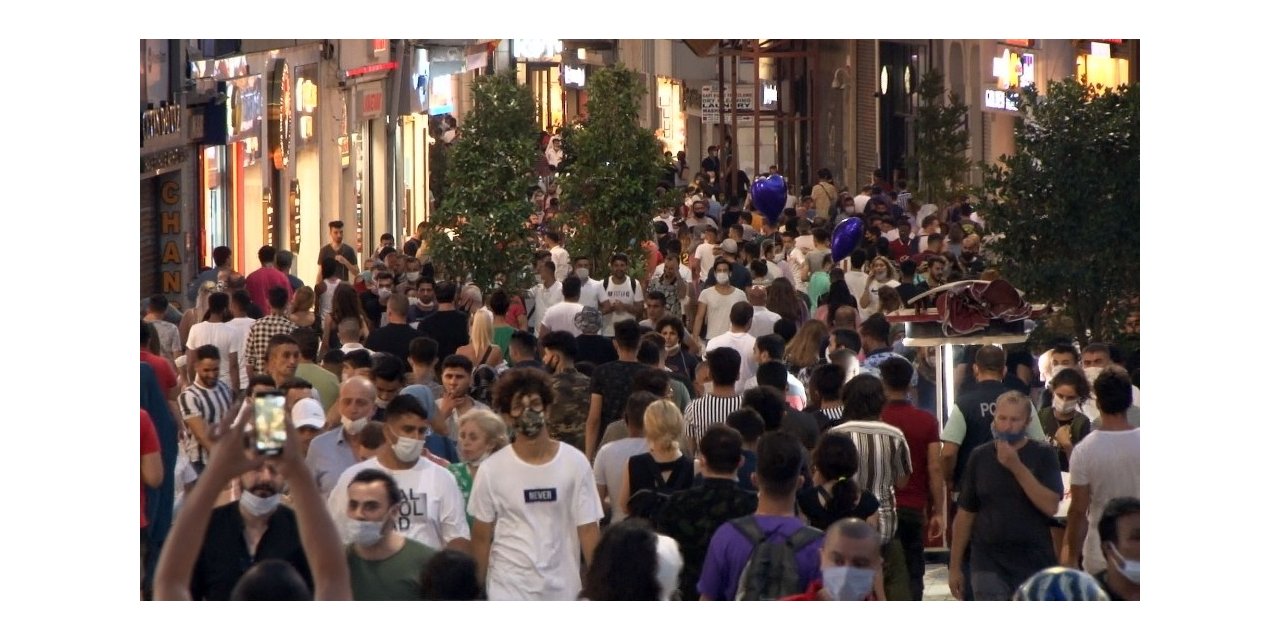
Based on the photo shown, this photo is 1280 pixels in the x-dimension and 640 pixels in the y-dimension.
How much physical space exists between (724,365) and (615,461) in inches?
48.0

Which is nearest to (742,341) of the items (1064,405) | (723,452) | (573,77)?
(1064,405)

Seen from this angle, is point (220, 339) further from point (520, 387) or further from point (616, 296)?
point (520, 387)

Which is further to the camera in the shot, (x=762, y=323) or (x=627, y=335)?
(x=762, y=323)

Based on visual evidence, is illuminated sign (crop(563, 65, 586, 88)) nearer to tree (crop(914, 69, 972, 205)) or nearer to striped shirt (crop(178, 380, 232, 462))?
tree (crop(914, 69, 972, 205))

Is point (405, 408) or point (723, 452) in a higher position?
point (405, 408)

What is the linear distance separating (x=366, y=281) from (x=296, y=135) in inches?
451

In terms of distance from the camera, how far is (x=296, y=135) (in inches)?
1277

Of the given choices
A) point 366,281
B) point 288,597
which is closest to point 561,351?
point 288,597

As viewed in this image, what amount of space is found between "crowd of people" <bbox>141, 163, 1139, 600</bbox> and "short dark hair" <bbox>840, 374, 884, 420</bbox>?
0.05ft

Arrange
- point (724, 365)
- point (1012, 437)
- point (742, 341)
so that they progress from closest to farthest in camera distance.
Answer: point (1012, 437) → point (724, 365) → point (742, 341)

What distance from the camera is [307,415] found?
1007 centimetres

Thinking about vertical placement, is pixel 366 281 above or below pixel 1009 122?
below

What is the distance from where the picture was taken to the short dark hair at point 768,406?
32.9 feet
